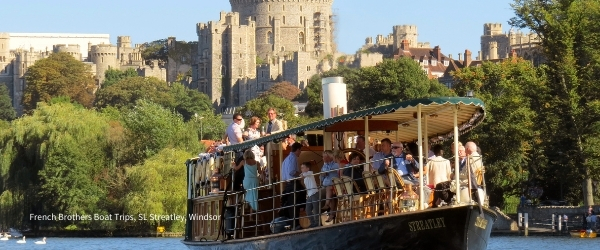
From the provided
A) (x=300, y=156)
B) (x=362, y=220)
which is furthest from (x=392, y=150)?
(x=300, y=156)

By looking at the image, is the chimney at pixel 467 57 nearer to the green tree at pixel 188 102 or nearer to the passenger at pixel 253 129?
the green tree at pixel 188 102

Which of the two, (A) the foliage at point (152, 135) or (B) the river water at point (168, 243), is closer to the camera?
(B) the river water at point (168, 243)

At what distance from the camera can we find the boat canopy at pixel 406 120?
23781 mm

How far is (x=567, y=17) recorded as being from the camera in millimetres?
59062

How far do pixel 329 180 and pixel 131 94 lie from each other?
13904 centimetres

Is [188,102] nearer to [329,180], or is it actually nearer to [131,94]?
[131,94]

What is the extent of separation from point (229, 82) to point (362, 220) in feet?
572

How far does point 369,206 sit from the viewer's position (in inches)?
943

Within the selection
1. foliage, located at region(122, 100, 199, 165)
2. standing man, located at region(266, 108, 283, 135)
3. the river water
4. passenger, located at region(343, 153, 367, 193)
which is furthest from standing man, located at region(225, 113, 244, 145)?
foliage, located at region(122, 100, 199, 165)

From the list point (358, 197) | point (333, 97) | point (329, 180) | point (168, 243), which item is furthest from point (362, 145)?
point (168, 243)

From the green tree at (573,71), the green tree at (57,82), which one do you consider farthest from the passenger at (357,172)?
→ the green tree at (57,82)

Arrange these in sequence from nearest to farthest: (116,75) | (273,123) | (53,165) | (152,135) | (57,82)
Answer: (273,123) < (53,165) < (152,135) < (57,82) < (116,75)

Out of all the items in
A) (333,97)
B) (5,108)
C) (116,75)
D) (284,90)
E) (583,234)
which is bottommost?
(583,234)

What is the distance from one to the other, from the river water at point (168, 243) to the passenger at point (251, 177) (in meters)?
16.6
